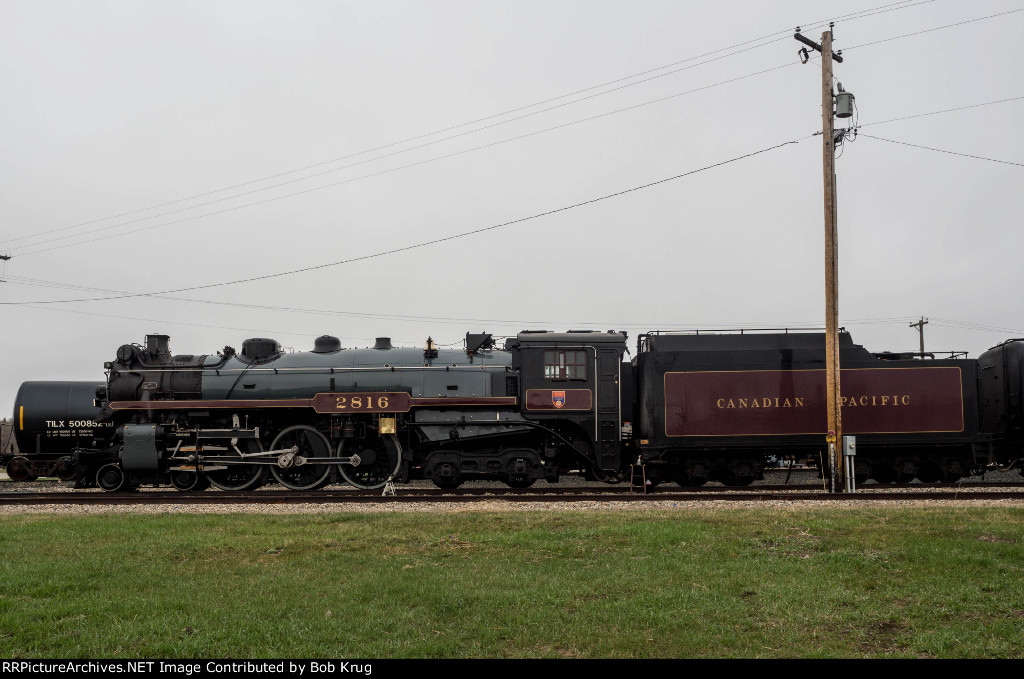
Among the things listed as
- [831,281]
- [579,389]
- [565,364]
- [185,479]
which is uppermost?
[831,281]

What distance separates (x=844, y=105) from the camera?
1770 cm

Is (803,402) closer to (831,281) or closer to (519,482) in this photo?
(831,281)

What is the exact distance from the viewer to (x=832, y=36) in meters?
18.0

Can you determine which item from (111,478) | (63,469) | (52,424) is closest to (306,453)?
(111,478)

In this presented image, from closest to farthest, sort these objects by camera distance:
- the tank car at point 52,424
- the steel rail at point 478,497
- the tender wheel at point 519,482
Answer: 1. the steel rail at point 478,497
2. the tender wheel at point 519,482
3. the tank car at point 52,424

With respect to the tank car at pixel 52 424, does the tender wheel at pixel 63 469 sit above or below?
below

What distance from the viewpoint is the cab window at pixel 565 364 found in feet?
58.1

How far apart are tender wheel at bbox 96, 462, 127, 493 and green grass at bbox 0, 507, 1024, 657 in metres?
6.79

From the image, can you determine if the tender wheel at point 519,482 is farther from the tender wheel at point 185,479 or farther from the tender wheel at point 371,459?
the tender wheel at point 185,479

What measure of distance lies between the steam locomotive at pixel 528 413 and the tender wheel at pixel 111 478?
0.11 feet

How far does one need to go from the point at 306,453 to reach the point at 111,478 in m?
4.67

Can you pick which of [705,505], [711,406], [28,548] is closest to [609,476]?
[711,406]

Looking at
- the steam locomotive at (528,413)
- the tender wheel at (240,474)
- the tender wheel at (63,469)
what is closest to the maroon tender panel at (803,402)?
the steam locomotive at (528,413)

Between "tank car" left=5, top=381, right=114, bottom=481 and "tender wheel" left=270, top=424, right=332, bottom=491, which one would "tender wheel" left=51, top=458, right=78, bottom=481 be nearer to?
"tank car" left=5, top=381, right=114, bottom=481
